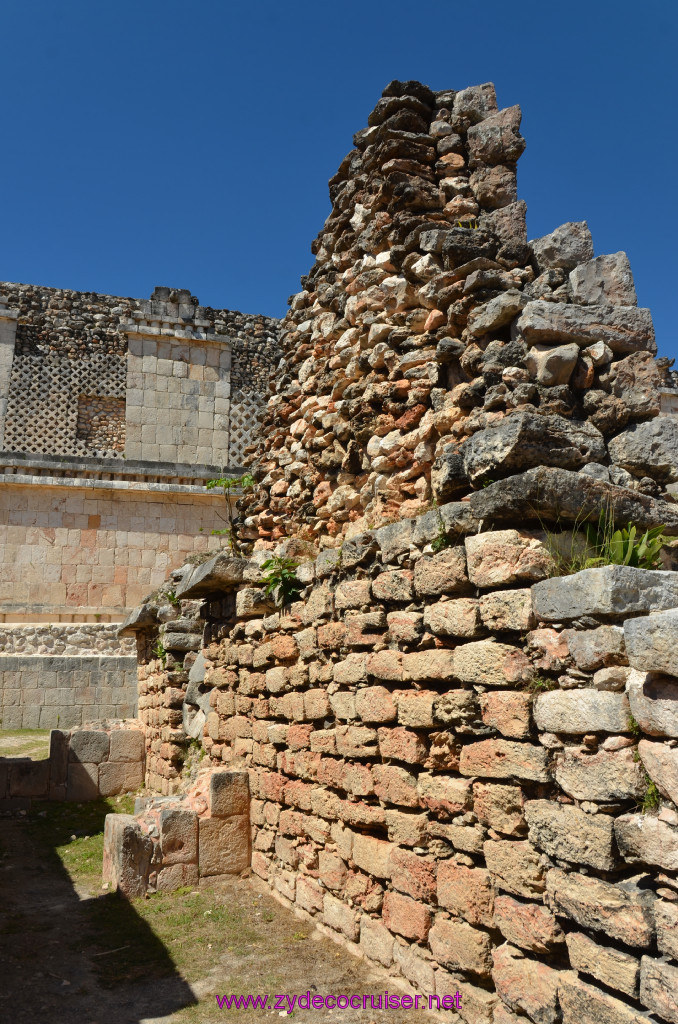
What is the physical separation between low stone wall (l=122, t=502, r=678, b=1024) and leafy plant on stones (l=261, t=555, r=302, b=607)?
0.36 ft

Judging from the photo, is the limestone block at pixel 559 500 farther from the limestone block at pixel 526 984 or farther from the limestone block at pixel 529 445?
the limestone block at pixel 526 984

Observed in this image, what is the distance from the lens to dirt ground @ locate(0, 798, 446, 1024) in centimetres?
369

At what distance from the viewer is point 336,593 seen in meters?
4.33

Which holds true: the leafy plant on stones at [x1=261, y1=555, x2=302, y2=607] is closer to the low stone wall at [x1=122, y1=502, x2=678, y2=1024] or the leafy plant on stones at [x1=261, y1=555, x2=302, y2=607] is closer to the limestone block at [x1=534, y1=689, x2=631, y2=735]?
the low stone wall at [x1=122, y1=502, x2=678, y2=1024]

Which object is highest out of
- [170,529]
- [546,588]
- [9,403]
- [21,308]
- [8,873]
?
[21,308]

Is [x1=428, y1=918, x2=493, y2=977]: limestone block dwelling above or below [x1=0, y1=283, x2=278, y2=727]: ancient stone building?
below

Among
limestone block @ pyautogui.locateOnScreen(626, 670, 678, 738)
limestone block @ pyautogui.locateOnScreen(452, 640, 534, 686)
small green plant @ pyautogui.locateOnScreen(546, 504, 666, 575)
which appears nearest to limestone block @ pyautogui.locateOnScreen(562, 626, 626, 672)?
limestone block @ pyautogui.locateOnScreen(626, 670, 678, 738)

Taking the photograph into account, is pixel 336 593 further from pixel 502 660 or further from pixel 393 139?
pixel 393 139

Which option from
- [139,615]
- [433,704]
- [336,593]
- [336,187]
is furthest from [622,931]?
[139,615]

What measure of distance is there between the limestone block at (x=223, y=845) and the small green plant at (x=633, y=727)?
3.74 metres

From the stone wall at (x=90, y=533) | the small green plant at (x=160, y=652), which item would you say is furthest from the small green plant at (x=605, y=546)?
the stone wall at (x=90, y=533)

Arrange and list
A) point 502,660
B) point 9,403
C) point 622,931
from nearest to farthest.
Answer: point 622,931 → point 502,660 → point 9,403

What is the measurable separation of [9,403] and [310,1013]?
13.6 meters

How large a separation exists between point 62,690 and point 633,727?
469 inches
